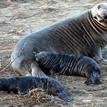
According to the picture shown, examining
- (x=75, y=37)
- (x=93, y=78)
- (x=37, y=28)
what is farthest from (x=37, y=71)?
(x=37, y=28)

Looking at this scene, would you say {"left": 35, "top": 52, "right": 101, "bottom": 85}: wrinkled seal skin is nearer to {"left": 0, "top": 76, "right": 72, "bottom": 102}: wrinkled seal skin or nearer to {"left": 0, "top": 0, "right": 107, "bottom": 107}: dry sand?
Answer: {"left": 0, "top": 0, "right": 107, "bottom": 107}: dry sand

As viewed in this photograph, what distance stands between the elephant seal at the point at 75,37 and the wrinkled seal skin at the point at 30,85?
1418 mm

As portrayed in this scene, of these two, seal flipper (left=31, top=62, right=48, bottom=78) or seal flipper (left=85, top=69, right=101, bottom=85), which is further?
seal flipper (left=31, top=62, right=48, bottom=78)

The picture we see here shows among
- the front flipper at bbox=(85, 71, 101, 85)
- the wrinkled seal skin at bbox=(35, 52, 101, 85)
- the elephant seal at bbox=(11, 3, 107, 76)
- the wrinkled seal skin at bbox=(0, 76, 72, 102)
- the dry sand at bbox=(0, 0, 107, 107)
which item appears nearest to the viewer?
the dry sand at bbox=(0, 0, 107, 107)

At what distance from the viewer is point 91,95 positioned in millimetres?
8078

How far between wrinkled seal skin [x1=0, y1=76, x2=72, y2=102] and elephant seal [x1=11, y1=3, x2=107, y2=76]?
4.65ft

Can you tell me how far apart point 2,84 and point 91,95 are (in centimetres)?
118

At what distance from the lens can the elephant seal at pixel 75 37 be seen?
9.80 metres

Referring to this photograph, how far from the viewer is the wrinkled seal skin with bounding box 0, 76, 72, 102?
796 centimetres

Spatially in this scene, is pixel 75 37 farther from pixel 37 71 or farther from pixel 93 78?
pixel 93 78

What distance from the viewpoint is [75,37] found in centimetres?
1041

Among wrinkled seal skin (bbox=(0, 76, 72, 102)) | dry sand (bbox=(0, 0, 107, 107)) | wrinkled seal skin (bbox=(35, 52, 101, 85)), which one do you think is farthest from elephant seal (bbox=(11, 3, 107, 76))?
wrinkled seal skin (bbox=(0, 76, 72, 102))

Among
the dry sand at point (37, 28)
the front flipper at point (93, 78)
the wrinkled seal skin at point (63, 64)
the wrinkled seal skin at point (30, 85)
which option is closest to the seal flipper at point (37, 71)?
the wrinkled seal skin at point (63, 64)

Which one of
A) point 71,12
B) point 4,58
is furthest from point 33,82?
point 71,12
